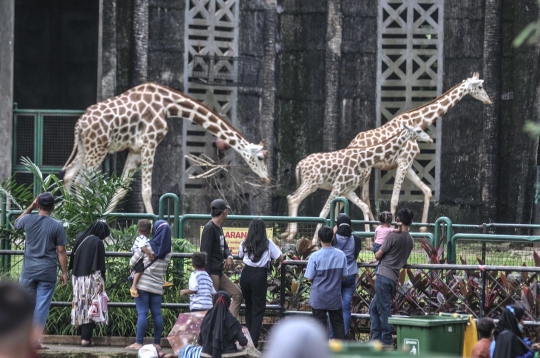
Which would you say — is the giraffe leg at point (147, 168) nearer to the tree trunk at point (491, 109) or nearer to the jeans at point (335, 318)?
the tree trunk at point (491, 109)

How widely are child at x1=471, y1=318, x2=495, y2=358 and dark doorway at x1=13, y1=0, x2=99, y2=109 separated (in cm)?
2042

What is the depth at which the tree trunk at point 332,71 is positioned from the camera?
73.2ft

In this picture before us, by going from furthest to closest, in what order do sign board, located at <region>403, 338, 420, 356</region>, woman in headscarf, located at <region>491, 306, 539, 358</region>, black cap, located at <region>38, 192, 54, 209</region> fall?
black cap, located at <region>38, 192, 54, 209</region>, sign board, located at <region>403, 338, 420, 356</region>, woman in headscarf, located at <region>491, 306, 539, 358</region>

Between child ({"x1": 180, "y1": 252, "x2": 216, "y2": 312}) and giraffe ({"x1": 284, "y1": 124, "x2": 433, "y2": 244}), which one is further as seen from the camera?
giraffe ({"x1": 284, "y1": 124, "x2": 433, "y2": 244})

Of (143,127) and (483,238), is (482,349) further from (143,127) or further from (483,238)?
(143,127)

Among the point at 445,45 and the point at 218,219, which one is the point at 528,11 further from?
the point at 218,219

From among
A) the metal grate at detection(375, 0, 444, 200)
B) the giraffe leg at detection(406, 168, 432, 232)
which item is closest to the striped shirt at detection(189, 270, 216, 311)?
the giraffe leg at detection(406, 168, 432, 232)

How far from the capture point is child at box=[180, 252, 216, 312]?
10.6 meters

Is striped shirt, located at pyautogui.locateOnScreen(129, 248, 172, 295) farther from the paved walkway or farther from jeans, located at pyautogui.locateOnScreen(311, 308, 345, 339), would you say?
jeans, located at pyautogui.locateOnScreen(311, 308, 345, 339)

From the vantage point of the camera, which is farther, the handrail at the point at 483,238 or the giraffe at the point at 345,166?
the giraffe at the point at 345,166

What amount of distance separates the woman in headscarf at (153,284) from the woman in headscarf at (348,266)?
6.50ft

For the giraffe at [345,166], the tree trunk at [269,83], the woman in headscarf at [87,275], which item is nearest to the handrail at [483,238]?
the woman in headscarf at [87,275]

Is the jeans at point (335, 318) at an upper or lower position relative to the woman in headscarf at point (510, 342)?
lower

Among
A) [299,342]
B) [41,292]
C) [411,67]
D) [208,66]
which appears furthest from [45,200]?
[411,67]
